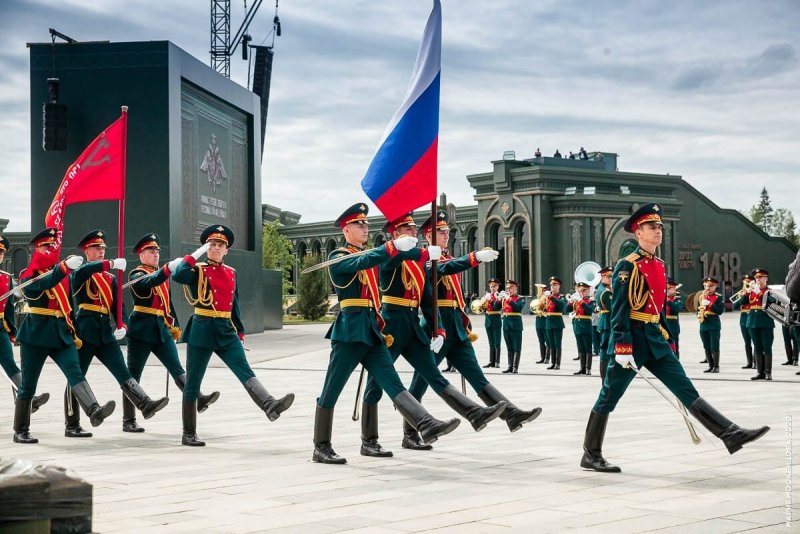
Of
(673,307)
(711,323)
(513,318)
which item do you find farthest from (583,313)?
(711,323)

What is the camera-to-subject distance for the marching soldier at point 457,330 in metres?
8.69

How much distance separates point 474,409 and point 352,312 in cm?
118

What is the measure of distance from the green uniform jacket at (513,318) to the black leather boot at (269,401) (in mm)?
11360

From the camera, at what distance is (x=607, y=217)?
2181 inches

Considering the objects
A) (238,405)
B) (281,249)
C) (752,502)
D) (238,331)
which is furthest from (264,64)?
(752,502)

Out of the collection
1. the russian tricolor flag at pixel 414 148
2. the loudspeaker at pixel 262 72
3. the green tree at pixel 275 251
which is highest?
the loudspeaker at pixel 262 72

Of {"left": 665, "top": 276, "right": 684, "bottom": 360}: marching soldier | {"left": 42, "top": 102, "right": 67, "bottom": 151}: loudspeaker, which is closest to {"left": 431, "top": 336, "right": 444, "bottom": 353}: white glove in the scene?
{"left": 665, "top": 276, "right": 684, "bottom": 360}: marching soldier

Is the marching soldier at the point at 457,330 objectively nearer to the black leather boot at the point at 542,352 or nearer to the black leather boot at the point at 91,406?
the black leather boot at the point at 91,406

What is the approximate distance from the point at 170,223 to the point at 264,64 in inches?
994

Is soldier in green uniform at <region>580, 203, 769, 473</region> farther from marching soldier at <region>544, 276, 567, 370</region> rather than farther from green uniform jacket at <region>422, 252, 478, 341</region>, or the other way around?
marching soldier at <region>544, 276, 567, 370</region>

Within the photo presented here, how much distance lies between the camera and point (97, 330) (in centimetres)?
1054

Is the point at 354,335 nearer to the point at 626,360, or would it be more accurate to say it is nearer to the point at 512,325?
the point at 626,360

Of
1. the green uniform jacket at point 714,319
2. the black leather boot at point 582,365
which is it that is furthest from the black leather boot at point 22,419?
the green uniform jacket at point 714,319

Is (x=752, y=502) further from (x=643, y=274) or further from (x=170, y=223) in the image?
(x=170, y=223)
